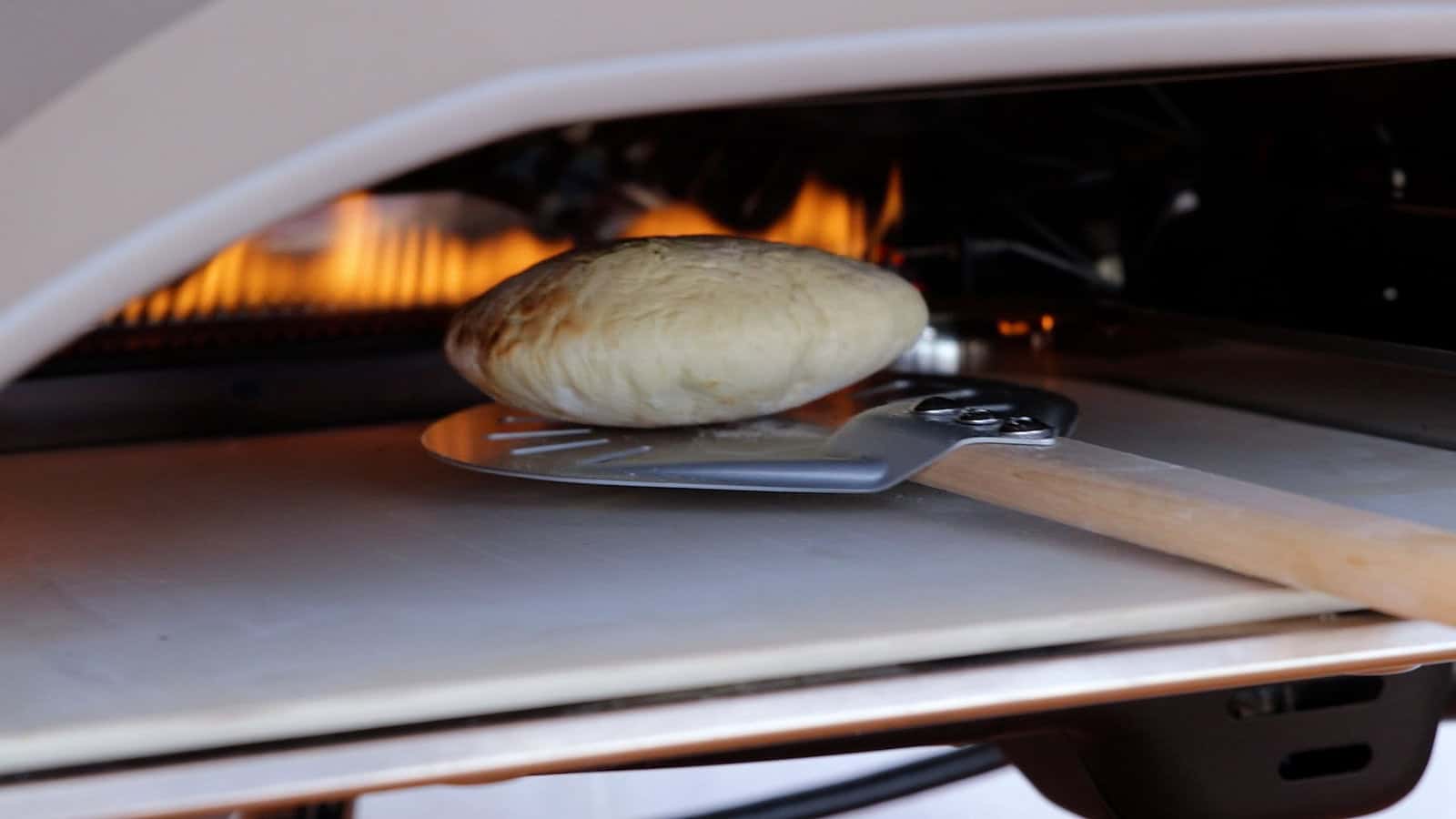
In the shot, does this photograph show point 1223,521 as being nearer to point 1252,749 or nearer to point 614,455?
point 1252,749

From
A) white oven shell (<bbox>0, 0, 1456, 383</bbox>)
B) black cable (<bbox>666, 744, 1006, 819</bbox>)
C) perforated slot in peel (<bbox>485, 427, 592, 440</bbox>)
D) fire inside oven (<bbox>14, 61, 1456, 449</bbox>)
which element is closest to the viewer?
white oven shell (<bbox>0, 0, 1456, 383</bbox>)

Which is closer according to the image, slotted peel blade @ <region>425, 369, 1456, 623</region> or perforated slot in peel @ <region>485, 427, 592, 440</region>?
slotted peel blade @ <region>425, 369, 1456, 623</region>

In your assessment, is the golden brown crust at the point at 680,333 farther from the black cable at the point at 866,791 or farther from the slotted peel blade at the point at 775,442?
A: the black cable at the point at 866,791

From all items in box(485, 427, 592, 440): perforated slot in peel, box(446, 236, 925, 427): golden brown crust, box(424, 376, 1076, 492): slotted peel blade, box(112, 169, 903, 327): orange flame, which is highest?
box(112, 169, 903, 327): orange flame

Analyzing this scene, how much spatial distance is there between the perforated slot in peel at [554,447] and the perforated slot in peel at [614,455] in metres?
0.02

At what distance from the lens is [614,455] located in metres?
0.55

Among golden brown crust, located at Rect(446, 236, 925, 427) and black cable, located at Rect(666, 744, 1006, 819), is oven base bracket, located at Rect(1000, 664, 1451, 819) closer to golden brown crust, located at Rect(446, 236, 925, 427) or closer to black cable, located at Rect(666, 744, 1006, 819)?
golden brown crust, located at Rect(446, 236, 925, 427)

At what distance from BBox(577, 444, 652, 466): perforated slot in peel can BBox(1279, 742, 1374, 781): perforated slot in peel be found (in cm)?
26

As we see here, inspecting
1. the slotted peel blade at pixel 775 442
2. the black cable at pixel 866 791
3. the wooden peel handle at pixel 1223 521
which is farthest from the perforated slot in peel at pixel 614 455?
the black cable at pixel 866 791

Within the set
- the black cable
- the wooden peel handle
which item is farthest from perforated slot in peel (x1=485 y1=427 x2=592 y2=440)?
the black cable

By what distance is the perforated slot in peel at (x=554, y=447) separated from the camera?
0.57 m

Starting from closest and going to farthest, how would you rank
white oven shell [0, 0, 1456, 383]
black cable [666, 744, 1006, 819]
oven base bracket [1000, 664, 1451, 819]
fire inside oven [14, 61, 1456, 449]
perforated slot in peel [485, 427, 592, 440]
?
white oven shell [0, 0, 1456, 383] < oven base bracket [1000, 664, 1451, 819] < perforated slot in peel [485, 427, 592, 440] < fire inside oven [14, 61, 1456, 449] < black cable [666, 744, 1006, 819]

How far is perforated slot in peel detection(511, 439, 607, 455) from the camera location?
568 mm

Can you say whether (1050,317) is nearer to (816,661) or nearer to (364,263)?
(364,263)
